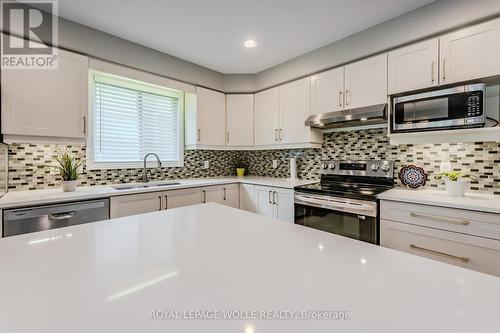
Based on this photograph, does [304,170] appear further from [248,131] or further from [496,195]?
[496,195]

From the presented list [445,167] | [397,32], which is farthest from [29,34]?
A: [445,167]

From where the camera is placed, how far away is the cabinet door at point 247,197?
317 centimetres

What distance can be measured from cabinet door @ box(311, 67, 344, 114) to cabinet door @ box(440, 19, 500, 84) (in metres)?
0.88

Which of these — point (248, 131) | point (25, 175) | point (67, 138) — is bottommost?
point (25, 175)

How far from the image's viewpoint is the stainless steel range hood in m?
2.28

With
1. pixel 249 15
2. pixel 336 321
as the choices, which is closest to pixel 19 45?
pixel 249 15

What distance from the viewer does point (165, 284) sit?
0.61 meters

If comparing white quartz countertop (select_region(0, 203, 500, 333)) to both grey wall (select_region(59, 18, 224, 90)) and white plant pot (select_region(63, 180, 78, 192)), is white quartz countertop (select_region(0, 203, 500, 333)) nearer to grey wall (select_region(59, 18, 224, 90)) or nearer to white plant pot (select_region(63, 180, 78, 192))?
white plant pot (select_region(63, 180, 78, 192))

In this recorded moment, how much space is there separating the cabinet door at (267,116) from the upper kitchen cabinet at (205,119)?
50cm

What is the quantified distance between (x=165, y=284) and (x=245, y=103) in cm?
321

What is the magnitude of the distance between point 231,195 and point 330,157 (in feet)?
4.51

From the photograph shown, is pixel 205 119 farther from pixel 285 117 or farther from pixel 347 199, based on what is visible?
pixel 347 199

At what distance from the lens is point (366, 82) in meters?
2.41

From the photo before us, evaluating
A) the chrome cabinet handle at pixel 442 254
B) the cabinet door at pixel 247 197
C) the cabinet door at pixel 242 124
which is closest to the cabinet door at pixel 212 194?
the cabinet door at pixel 247 197
